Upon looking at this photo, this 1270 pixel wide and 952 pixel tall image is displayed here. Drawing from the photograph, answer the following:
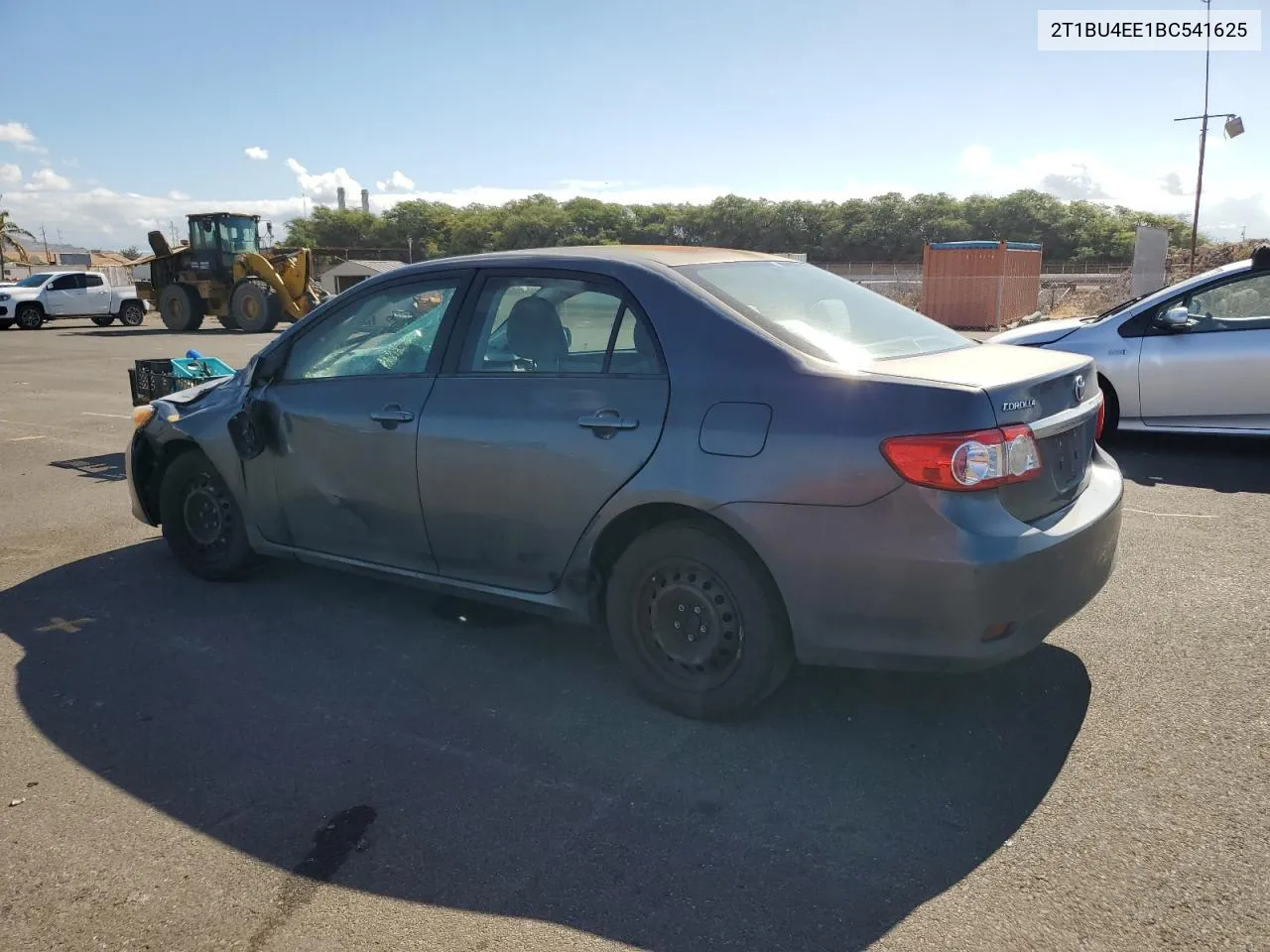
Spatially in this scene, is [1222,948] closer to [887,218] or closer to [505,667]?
[505,667]

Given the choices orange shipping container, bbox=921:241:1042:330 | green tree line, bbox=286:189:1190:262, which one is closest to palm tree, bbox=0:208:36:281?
green tree line, bbox=286:189:1190:262

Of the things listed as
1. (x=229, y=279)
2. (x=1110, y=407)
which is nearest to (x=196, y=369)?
(x=1110, y=407)

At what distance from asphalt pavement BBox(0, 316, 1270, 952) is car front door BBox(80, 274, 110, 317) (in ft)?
101

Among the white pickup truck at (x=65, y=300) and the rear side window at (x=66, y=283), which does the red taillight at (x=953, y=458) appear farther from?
the rear side window at (x=66, y=283)

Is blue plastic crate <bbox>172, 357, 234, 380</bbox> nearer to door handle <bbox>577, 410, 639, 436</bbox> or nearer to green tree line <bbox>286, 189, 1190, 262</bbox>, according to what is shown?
door handle <bbox>577, 410, 639, 436</bbox>

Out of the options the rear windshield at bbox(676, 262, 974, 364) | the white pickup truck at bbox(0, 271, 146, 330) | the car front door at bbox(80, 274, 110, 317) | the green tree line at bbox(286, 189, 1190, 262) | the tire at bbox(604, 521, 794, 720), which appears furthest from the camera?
the green tree line at bbox(286, 189, 1190, 262)

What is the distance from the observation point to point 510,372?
3.92 metres

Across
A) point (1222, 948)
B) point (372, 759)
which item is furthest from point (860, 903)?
point (372, 759)

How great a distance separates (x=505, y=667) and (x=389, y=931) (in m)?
1.64

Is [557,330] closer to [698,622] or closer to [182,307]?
[698,622]

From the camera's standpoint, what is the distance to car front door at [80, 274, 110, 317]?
104 feet

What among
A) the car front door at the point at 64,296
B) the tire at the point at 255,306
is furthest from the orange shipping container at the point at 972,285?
the car front door at the point at 64,296

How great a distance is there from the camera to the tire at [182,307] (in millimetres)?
28406

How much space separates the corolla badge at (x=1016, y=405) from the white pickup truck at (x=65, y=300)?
3389 cm
